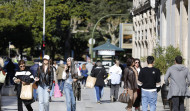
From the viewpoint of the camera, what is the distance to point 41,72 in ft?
43.6

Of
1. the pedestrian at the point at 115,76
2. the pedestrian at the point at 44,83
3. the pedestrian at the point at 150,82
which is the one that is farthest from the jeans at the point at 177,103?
the pedestrian at the point at 115,76

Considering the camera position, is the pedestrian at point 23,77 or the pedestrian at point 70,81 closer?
the pedestrian at point 23,77

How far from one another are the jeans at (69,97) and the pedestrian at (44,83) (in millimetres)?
801

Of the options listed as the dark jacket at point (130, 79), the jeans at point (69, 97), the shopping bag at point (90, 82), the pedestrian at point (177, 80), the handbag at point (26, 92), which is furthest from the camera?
the shopping bag at point (90, 82)

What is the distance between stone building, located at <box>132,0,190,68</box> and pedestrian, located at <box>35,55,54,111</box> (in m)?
7.04

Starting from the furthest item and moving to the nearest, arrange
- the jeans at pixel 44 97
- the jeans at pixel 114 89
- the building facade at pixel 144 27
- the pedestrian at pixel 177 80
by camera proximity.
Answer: the building facade at pixel 144 27, the jeans at pixel 114 89, the jeans at pixel 44 97, the pedestrian at pixel 177 80

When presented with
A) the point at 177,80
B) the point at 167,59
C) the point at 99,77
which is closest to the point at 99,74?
the point at 99,77

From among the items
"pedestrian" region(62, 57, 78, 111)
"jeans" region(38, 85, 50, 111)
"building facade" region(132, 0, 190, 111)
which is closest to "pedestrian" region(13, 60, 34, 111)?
"jeans" region(38, 85, 50, 111)

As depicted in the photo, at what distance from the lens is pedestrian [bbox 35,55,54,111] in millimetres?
13102

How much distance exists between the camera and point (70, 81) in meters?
14.0

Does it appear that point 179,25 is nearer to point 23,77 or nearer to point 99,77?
point 99,77

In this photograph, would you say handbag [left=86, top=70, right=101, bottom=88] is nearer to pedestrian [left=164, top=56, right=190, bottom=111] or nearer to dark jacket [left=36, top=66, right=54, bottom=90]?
dark jacket [left=36, top=66, right=54, bottom=90]

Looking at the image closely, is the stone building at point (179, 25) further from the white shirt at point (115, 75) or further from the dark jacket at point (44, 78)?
the dark jacket at point (44, 78)

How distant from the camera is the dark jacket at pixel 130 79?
1491 centimetres
